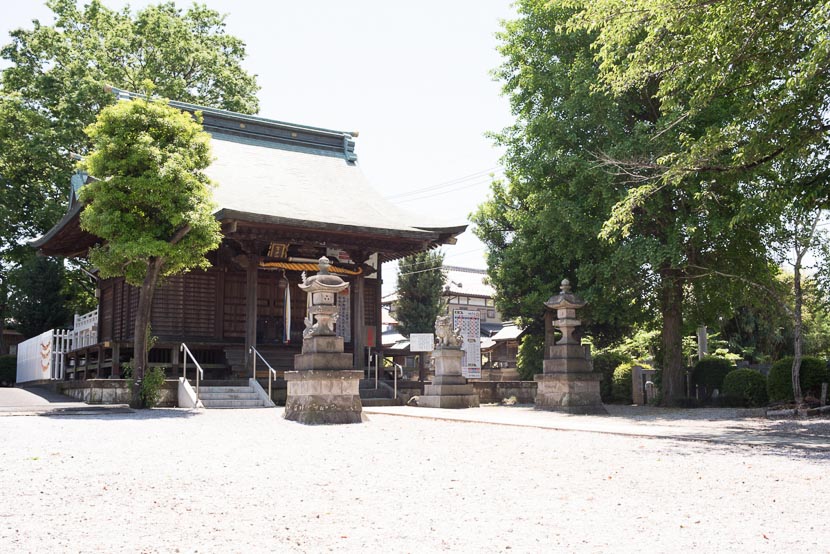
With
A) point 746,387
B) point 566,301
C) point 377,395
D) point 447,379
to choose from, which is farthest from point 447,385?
point 746,387

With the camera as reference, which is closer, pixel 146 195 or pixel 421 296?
pixel 146 195

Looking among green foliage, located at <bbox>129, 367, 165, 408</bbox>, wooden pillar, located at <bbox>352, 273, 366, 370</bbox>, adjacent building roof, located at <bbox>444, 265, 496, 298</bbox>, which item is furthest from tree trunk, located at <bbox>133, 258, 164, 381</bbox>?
adjacent building roof, located at <bbox>444, 265, 496, 298</bbox>

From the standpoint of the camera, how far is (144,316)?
1576 cm

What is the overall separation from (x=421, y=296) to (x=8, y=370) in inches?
717

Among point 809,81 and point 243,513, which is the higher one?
point 809,81

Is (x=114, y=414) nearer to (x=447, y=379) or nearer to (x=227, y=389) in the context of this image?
(x=227, y=389)

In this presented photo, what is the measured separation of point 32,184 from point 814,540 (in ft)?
105

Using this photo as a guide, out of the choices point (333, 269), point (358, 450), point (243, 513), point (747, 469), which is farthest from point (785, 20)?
point (333, 269)

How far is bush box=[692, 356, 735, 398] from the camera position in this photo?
63.4 ft

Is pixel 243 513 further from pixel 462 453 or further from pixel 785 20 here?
pixel 785 20

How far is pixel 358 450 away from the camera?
8.66 m

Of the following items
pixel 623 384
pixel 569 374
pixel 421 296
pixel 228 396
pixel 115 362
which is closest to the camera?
pixel 569 374

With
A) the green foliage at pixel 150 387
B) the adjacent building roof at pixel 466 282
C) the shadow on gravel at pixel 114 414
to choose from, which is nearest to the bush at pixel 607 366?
the shadow on gravel at pixel 114 414

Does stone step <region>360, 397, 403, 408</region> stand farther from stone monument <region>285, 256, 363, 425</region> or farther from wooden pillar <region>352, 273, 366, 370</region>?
stone monument <region>285, 256, 363, 425</region>
